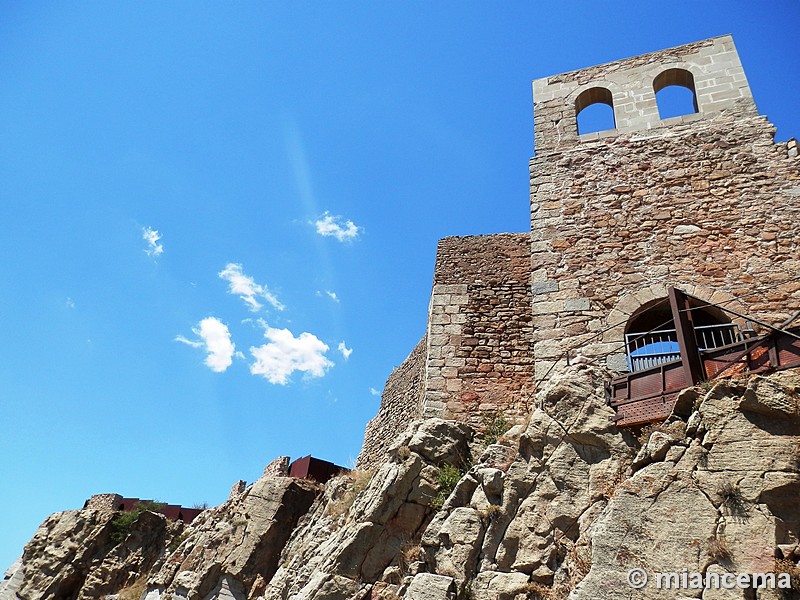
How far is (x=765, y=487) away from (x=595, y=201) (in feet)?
19.3

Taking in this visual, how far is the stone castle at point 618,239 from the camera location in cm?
802

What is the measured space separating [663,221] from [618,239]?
0.79 metres

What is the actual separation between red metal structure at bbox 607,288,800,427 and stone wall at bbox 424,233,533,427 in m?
2.51

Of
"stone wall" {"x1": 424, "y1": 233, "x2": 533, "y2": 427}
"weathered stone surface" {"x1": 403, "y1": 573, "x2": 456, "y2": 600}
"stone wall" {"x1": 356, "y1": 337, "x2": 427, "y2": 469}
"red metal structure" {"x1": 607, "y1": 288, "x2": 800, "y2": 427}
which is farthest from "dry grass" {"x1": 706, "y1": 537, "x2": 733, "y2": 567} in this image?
"stone wall" {"x1": 356, "y1": 337, "x2": 427, "y2": 469}

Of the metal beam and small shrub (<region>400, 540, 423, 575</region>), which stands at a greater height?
the metal beam

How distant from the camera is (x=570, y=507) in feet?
19.0

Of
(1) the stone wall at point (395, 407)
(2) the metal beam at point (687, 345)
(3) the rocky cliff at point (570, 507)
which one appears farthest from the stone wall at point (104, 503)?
(2) the metal beam at point (687, 345)

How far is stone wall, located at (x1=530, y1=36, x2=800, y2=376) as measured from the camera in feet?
25.9

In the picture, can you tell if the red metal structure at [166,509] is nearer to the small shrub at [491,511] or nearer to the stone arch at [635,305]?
the small shrub at [491,511]

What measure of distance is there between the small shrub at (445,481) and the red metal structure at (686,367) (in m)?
2.53

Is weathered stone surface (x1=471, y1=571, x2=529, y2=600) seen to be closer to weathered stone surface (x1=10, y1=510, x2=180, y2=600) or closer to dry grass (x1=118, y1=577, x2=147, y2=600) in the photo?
dry grass (x1=118, y1=577, x2=147, y2=600)

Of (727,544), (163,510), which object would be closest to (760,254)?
(727,544)

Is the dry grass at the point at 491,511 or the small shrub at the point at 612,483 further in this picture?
the dry grass at the point at 491,511

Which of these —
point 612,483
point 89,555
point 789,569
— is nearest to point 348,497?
point 612,483
